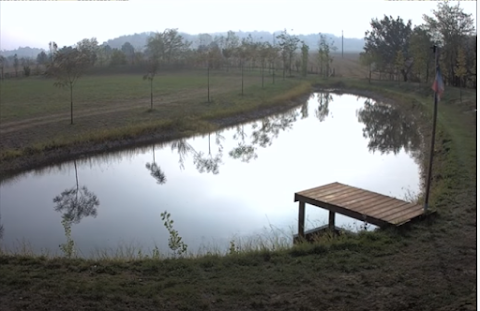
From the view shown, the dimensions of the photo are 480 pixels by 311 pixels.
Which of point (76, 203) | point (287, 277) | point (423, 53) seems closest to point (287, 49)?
point (423, 53)

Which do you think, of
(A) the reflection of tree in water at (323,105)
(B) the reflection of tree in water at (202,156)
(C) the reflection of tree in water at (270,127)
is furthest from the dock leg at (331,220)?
(A) the reflection of tree in water at (323,105)

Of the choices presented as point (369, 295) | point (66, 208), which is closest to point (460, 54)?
point (66, 208)

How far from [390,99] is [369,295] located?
2720cm

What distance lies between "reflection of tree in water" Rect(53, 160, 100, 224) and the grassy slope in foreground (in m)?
4.15

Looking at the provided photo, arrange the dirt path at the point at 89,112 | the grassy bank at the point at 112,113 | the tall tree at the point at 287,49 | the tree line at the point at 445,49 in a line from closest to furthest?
1. the grassy bank at the point at 112,113
2. the dirt path at the point at 89,112
3. the tree line at the point at 445,49
4. the tall tree at the point at 287,49

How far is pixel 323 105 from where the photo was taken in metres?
31.3

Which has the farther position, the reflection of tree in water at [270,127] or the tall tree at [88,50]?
the tall tree at [88,50]

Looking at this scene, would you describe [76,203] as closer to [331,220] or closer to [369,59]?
[331,220]

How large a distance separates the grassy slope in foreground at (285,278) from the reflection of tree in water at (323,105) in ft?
61.6

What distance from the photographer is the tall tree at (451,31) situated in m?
30.5

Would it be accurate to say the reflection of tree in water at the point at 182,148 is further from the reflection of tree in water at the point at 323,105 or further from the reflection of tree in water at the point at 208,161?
the reflection of tree in water at the point at 323,105

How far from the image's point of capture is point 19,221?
10.8m

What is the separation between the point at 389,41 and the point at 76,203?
3340 cm

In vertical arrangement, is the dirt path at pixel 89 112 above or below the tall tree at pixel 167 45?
below
